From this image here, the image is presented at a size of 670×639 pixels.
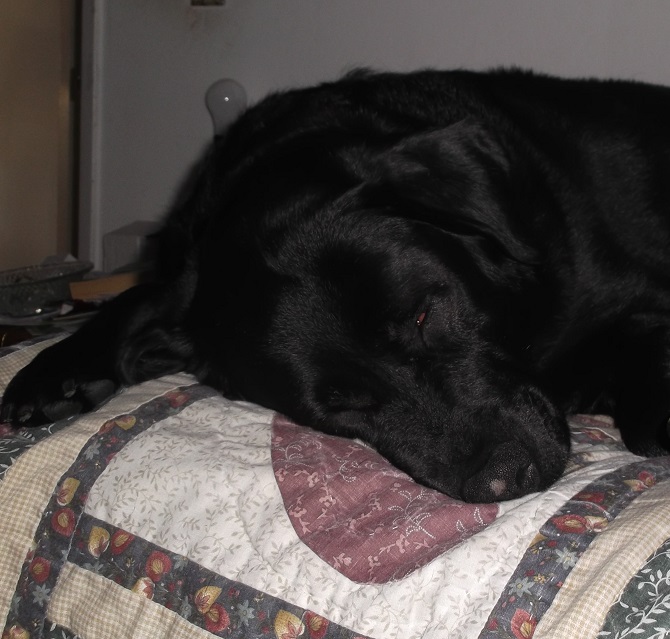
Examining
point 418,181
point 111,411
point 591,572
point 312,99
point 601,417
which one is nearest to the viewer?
point 591,572

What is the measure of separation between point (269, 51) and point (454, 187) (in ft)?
6.36

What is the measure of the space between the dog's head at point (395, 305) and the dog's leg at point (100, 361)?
15cm

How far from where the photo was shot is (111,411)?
1.19m

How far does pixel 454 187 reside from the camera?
1347 mm

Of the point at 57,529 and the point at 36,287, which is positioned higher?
the point at 57,529

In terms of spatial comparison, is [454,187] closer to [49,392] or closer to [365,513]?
[365,513]

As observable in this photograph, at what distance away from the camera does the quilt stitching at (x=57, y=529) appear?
1052mm

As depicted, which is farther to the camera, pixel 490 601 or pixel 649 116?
pixel 649 116

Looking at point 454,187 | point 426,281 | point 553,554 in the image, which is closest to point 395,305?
point 426,281

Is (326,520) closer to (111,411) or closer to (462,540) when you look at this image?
(462,540)

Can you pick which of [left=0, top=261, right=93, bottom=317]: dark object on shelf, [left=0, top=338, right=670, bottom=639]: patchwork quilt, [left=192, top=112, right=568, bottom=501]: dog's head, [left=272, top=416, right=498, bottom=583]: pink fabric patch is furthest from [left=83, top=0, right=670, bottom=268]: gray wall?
[left=272, top=416, right=498, bottom=583]: pink fabric patch

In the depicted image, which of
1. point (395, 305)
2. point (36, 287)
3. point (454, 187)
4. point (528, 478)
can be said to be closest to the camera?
point (528, 478)

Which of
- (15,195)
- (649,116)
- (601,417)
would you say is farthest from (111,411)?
(15,195)

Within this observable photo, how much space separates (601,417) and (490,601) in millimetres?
765
